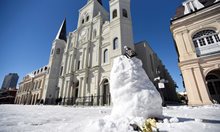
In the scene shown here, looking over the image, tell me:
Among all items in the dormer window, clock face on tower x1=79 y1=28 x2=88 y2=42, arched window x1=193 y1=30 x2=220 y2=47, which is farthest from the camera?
clock face on tower x1=79 y1=28 x2=88 y2=42

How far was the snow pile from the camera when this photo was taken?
3346mm

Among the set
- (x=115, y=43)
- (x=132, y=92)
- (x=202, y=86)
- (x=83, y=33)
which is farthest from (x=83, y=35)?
(x=132, y=92)

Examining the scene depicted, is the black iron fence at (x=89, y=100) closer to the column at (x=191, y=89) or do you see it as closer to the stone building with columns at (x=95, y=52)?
the stone building with columns at (x=95, y=52)

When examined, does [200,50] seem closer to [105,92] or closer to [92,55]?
[105,92]

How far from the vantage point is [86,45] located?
2008 cm

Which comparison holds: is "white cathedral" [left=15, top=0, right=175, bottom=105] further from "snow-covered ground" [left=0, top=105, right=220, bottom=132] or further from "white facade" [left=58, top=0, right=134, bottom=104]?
"snow-covered ground" [left=0, top=105, right=220, bottom=132]

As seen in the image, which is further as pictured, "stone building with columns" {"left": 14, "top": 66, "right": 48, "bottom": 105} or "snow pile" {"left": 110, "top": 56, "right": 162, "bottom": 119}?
"stone building with columns" {"left": 14, "top": 66, "right": 48, "bottom": 105}

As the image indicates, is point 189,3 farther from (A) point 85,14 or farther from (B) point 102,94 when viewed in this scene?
(A) point 85,14

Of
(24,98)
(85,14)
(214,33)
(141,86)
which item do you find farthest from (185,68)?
(24,98)

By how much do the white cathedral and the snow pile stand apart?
33.2ft

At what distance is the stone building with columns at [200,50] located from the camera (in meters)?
9.94

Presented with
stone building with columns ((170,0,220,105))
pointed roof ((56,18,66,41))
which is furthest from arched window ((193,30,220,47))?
pointed roof ((56,18,66,41))

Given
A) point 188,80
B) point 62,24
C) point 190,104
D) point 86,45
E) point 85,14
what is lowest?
point 190,104

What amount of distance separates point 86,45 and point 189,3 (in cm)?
1638
